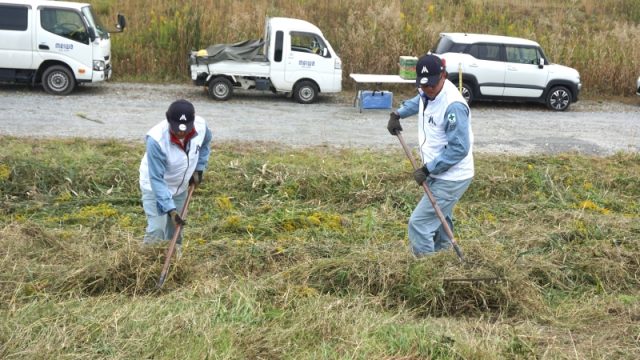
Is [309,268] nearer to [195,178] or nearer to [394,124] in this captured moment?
[195,178]

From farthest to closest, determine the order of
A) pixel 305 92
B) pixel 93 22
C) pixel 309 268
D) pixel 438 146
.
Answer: pixel 305 92 < pixel 93 22 < pixel 438 146 < pixel 309 268

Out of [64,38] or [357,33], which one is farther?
[357,33]

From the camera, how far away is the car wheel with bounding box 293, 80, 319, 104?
1458 cm

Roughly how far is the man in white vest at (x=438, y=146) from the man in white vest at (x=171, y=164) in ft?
5.52

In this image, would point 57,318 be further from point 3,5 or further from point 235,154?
point 3,5

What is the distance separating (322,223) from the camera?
6.93 m

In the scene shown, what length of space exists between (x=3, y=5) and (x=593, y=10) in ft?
60.4

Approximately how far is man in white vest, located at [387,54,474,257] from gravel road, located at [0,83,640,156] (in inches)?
220

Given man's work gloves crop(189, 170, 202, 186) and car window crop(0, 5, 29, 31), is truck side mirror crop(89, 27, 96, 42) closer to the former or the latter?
car window crop(0, 5, 29, 31)

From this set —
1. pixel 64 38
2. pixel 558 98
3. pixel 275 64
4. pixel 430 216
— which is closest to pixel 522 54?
pixel 558 98

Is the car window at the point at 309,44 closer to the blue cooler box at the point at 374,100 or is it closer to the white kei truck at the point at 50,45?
the blue cooler box at the point at 374,100

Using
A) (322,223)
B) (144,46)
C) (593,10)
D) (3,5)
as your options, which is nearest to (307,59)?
(144,46)

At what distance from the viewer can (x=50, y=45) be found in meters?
13.6

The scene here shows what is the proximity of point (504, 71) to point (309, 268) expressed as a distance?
1125 centimetres
